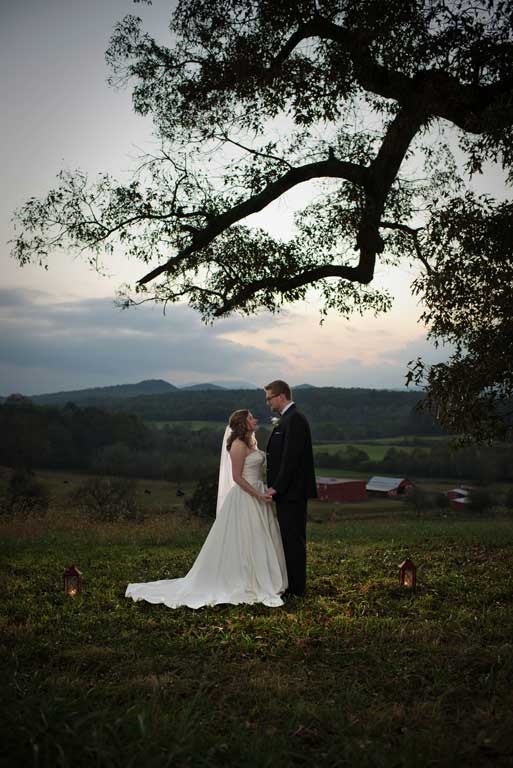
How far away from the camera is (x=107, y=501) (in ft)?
80.1

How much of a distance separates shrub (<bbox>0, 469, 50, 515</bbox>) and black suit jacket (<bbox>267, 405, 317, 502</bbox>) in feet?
43.1

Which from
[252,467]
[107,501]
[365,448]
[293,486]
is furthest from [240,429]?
[365,448]

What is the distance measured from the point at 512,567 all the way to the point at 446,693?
5671 millimetres

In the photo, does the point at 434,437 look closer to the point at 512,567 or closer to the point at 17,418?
the point at 17,418

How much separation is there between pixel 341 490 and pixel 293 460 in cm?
3927

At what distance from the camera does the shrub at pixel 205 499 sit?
824 inches

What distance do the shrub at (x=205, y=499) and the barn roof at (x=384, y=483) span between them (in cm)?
2802

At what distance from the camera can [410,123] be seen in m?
11.1

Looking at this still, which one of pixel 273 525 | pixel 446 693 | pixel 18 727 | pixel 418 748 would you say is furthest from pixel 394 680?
pixel 273 525

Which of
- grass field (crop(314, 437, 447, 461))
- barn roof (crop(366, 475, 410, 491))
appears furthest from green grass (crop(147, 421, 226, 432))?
barn roof (crop(366, 475, 410, 491))

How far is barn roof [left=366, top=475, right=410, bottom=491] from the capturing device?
47906 millimetres

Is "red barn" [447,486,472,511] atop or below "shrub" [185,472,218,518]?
below

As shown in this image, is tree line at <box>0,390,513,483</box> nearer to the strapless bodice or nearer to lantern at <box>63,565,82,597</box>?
the strapless bodice

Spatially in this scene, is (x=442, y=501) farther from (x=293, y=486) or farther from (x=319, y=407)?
(x=293, y=486)
